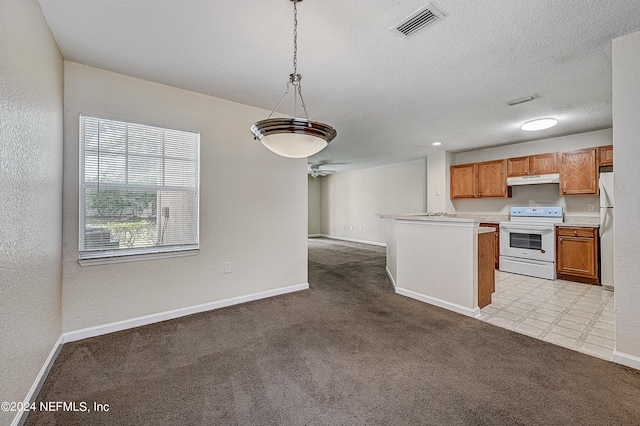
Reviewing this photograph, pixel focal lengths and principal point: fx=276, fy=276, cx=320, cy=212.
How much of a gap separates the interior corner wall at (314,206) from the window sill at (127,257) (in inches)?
301

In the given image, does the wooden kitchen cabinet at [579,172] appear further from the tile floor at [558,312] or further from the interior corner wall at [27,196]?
the interior corner wall at [27,196]

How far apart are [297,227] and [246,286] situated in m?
1.07

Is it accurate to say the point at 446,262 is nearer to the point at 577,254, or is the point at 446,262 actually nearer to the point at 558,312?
the point at 558,312

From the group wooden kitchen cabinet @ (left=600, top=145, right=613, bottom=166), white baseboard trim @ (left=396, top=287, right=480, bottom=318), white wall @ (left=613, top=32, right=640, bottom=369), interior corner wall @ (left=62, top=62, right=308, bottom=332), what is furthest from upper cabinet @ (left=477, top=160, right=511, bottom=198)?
interior corner wall @ (left=62, top=62, right=308, bottom=332)

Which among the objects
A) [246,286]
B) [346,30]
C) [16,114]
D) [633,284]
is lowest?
[246,286]

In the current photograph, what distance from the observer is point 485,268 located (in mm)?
3250

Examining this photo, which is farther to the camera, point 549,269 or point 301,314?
point 549,269

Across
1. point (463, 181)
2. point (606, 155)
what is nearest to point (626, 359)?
point (606, 155)

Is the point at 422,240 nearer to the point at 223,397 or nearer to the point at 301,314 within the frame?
the point at 301,314

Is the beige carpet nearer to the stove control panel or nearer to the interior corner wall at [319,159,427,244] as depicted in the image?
the stove control panel

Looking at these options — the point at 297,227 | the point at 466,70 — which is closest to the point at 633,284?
the point at 466,70

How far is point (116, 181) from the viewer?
2711 millimetres

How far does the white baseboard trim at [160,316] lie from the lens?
2519 mm

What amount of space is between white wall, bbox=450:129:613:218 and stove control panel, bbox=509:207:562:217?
284mm
